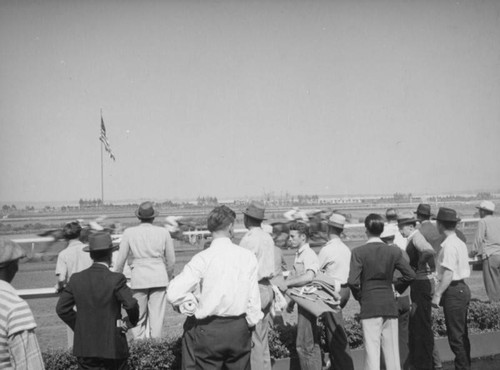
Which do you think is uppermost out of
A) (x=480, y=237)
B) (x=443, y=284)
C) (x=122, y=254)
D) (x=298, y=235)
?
(x=298, y=235)

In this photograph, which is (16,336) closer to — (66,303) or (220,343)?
(66,303)

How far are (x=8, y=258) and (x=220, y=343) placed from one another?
55.5 inches

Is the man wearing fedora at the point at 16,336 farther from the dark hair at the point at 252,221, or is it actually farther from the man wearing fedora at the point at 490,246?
the man wearing fedora at the point at 490,246

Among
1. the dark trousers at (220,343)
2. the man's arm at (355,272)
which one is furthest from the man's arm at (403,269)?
the dark trousers at (220,343)

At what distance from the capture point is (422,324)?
16.8 feet

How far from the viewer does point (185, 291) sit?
3.25 metres

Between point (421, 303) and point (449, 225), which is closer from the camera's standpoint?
point (449, 225)

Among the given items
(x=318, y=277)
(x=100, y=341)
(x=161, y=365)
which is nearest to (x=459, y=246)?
(x=318, y=277)

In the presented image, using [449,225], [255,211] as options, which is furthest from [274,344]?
[449,225]

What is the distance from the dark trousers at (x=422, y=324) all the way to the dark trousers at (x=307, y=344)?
1271 millimetres

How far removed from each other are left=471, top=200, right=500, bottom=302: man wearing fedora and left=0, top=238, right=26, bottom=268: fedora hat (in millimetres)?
5941

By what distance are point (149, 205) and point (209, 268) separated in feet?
7.02

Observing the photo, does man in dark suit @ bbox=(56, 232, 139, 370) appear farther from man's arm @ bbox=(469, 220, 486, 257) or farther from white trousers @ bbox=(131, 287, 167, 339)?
man's arm @ bbox=(469, 220, 486, 257)

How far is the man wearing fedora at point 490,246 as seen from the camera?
6.62m
